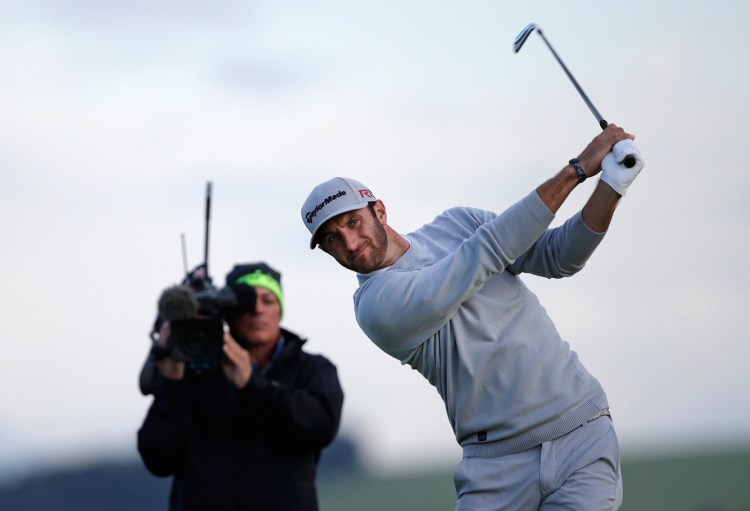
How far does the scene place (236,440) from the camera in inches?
218

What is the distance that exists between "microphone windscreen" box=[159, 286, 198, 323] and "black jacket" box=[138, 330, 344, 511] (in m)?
0.47

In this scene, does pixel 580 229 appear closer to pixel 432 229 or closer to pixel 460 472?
pixel 432 229

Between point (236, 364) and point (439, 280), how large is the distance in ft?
3.74

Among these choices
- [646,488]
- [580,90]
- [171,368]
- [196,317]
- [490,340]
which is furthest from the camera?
[646,488]

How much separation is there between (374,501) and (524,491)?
4.66 metres

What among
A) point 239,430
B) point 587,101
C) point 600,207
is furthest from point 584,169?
point 239,430

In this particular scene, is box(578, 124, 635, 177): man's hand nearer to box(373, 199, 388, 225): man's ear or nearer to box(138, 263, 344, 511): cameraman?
box(373, 199, 388, 225): man's ear

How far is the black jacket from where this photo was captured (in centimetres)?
546

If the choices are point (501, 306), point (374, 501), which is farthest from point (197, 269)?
point (374, 501)

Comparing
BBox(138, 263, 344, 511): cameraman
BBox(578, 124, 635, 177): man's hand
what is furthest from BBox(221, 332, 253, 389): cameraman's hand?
BBox(578, 124, 635, 177): man's hand

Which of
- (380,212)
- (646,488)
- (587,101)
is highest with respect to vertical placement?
(587,101)

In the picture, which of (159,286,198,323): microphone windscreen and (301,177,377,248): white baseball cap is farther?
(159,286,198,323): microphone windscreen

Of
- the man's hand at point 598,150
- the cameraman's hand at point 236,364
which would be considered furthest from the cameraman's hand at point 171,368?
the man's hand at point 598,150

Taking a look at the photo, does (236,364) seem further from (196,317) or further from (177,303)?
(177,303)
